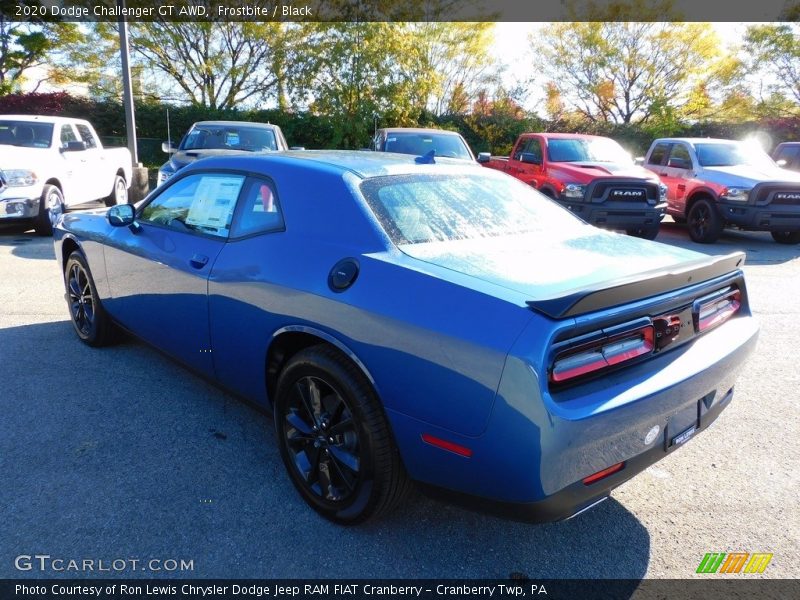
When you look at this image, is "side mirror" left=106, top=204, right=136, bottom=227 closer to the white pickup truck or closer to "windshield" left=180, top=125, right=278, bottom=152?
the white pickup truck

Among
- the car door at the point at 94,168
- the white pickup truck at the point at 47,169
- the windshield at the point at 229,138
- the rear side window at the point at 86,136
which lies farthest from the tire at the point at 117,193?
the windshield at the point at 229,138

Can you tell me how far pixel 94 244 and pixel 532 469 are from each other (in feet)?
12.2

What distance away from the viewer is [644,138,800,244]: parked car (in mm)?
10125

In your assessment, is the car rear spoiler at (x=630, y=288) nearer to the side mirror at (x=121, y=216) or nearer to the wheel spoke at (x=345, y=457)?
the wheel spoke at (x=345, y=457)

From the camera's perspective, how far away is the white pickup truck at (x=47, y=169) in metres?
8.96

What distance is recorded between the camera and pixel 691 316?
8.45ft

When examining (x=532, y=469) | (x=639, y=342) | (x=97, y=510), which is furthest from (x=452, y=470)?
(x=97, y=510)

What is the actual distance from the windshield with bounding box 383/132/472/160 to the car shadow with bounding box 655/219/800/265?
4.00m

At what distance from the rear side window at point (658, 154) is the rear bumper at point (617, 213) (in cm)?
293

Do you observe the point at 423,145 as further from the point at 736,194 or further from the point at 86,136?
the point at 86,136

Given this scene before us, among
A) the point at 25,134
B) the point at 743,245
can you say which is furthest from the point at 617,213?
the point at 25,134

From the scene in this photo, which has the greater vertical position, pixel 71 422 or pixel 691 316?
pixel 691 316

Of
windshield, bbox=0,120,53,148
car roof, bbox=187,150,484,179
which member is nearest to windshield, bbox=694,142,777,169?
car roof, bbox=187,150,484,179

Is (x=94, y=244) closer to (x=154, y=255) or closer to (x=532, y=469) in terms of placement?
(x=154, y=255)
